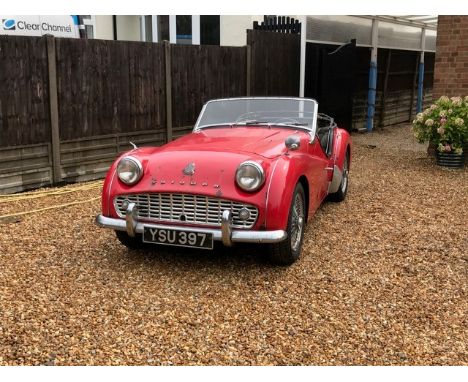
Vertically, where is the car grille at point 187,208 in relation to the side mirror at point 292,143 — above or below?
below

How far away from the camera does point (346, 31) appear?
42.6 feet

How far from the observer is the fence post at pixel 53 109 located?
22.6ft

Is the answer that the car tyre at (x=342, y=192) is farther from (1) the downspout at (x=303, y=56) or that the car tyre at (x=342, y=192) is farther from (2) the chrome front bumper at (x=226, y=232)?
(1) the downspout at (x=303, y=56)

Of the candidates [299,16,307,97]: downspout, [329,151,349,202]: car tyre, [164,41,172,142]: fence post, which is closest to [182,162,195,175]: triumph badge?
[329,151,349,202]: car tyre

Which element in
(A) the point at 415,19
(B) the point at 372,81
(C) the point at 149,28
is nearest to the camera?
(B) the point at 372,81

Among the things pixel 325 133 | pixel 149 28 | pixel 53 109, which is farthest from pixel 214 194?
pixel 149 28

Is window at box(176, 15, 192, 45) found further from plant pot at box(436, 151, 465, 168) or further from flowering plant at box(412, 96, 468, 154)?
plant pot at box(436, 151, 465, 168)

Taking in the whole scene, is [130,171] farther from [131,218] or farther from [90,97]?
[90,97]

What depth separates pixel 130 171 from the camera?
162 inches

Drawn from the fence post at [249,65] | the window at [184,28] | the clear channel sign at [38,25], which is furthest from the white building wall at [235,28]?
the clear channel sign at [38,25]

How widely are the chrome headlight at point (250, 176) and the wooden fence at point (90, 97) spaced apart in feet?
12.9

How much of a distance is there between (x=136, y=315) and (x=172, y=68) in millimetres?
5936

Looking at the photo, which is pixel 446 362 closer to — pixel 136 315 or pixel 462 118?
pixel 136 315

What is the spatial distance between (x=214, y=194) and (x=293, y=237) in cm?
85
